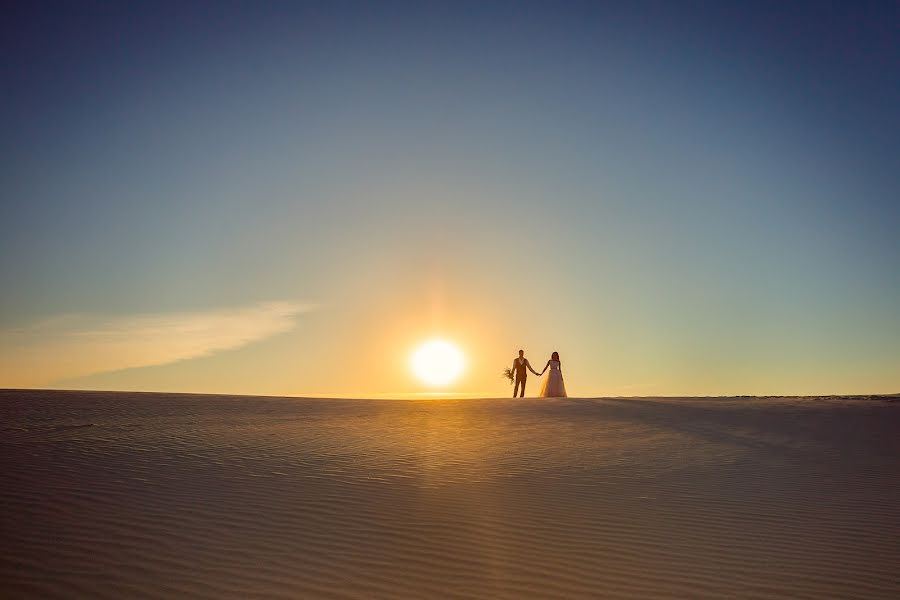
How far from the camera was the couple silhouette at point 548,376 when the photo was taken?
21.3 m

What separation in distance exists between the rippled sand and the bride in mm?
8317

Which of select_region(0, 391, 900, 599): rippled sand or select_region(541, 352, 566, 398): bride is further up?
select_region(541, 352, 566, 398): bride

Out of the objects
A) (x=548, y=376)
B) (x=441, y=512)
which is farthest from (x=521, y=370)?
(x=441, y=512)

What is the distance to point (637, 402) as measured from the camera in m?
19.6

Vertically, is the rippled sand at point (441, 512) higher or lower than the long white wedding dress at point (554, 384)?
lower

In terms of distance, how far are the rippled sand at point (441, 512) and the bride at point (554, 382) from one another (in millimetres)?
8317

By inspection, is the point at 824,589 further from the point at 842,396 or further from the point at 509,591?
the point at 842,396

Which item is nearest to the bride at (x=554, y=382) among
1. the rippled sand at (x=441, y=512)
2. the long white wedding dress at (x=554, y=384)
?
the long white wedding dress at (x=554, y=384)

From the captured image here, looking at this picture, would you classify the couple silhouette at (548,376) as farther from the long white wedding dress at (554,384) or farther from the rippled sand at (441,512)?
the rippled sand at (441,512)

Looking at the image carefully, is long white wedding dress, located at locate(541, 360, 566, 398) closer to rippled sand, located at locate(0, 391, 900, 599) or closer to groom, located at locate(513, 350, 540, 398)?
groom, located at locate(513, 350, 540, 398)

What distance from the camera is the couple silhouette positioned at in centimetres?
2133

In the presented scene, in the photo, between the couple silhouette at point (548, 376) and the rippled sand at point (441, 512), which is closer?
the rippled sand at point (441, 512)

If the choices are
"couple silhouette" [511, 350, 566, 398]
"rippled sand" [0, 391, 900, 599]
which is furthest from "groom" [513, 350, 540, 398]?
"rippled sand" [0, 391, 900, 599]

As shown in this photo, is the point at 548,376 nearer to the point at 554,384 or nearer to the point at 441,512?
the point at 554,384
